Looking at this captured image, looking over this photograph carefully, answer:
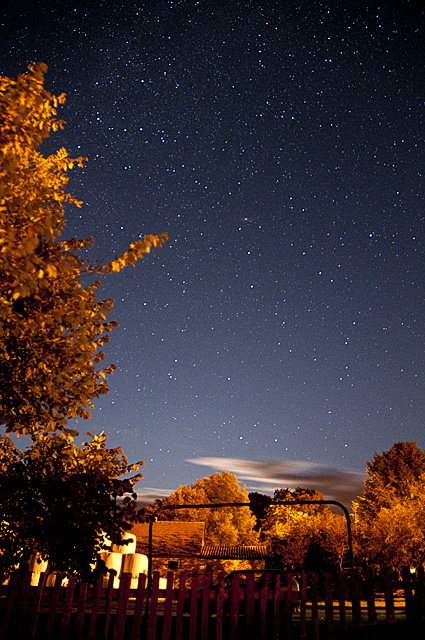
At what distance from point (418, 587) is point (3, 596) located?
7092 millimetres

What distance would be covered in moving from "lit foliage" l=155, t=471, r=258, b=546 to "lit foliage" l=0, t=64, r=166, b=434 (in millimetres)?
62592

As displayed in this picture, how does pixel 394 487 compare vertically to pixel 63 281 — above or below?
above

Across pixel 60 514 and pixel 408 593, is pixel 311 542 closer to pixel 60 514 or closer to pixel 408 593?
pixel 408 593

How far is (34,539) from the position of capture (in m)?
9.01

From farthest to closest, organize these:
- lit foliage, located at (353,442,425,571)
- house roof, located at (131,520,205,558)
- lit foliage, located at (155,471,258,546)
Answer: lit foliage, located at (155,471,258,546) → lit foliage, located at (353,442,425,571) → house roof, located at (131,520,205,558)

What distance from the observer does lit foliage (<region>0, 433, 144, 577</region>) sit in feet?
28.2

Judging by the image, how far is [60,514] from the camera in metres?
8.62

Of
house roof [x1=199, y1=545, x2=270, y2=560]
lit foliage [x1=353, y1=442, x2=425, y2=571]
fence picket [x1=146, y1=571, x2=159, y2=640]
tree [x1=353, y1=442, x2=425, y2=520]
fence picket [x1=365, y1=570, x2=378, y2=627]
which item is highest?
tree [x1=353, y1=442, x2=425, y2=520]

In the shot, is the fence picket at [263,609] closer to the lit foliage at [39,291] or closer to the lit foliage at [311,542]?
the lit foliage at [39,291]

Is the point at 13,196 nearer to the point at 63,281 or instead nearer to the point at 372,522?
the point at 63,281

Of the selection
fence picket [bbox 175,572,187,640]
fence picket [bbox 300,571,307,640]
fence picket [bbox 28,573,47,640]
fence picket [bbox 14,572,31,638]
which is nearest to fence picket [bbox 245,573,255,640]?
fence picket [bbox 300,571,307,640]

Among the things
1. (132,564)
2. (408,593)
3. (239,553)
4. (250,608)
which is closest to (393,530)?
(239,553)

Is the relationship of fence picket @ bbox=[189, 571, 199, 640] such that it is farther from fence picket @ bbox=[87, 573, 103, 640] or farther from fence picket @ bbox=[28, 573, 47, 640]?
fence picket @ bbox=[28, 573, 47, 640]

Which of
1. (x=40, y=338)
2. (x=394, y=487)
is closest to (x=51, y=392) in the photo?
(x=40, y=338)
